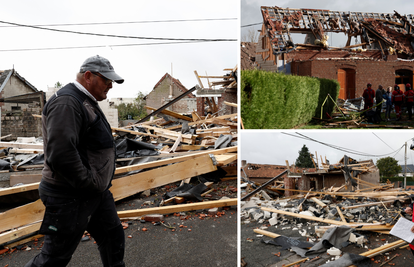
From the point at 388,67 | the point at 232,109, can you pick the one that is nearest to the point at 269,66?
the point at 232,109

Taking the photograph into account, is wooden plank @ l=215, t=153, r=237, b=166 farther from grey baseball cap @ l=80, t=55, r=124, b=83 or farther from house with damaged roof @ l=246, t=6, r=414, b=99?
house with damaged roof @ l=246, t=6, r=414, b=99

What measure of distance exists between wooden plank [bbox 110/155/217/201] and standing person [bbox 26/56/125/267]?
96.5 inches

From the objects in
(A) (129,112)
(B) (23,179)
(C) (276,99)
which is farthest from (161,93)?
(B) (23,179)

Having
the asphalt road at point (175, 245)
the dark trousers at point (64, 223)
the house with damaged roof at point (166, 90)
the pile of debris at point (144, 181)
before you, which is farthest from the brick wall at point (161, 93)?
the dark trousers at point (64, 223)

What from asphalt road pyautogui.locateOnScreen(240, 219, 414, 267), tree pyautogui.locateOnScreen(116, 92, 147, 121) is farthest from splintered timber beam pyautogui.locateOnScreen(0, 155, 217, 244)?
tree pyautogui.locateOnScreen(116, 92, 147, 121)

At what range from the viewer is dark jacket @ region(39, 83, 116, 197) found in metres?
1.98

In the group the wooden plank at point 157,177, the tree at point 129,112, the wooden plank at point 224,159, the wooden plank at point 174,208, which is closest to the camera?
the wooden plank at point 174,208

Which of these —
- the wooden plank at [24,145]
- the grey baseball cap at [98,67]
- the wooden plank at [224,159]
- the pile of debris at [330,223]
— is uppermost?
the grey baseball cap at [98,67]

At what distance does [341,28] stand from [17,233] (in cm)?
2022

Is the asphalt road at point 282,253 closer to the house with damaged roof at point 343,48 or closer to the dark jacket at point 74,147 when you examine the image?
the dark jacket at point 74,147

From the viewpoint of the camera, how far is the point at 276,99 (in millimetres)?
7805

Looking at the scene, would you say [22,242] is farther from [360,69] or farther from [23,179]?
[360,69]

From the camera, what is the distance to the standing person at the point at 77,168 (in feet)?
6.57

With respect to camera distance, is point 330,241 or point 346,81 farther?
→ point 346,81
